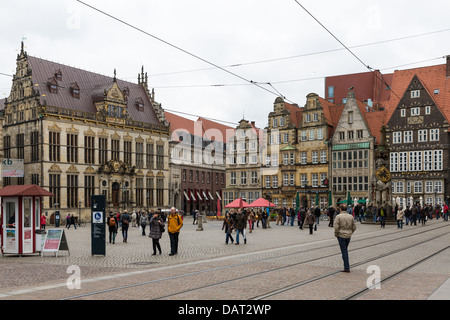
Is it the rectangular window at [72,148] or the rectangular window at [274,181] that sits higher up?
the rectangular window at [72,148]

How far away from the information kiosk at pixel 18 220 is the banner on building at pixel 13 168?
118ft

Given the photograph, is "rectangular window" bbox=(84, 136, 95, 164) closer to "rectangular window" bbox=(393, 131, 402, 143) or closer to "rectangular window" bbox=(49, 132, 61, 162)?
"rectangular window" bbox=(49, 132, 61, 162)

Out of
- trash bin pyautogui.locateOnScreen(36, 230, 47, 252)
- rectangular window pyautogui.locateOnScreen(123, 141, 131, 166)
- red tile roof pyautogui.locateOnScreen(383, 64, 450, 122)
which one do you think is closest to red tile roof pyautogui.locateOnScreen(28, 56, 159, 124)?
rectangular window pyautogui.locateOnScreen(123, 141, 131, 166)

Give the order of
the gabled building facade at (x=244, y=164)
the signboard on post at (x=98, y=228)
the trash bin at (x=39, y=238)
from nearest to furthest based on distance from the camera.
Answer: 1. the signboard on post at (x=98, y=228)
2. the trash bin at (x=39, y=238)
3. the gabled building facade at (x=244, y=164)

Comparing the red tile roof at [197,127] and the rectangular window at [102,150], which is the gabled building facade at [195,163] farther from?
the rectangular window at [102,150]

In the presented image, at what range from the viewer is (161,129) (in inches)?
2771

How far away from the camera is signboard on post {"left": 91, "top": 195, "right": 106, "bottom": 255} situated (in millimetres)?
18906

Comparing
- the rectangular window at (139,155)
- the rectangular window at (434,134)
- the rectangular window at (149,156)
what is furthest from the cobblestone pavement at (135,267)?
the rectangular window at (149,156)

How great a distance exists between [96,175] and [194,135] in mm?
27355

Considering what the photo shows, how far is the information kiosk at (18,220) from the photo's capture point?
18.8m

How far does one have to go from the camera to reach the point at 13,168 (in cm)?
5450

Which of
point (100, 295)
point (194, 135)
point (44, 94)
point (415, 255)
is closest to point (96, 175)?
point (44, 94)

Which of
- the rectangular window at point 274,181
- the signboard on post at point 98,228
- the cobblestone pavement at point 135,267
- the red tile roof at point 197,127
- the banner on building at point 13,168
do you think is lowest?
the cobblestone pavement at point 135,267
